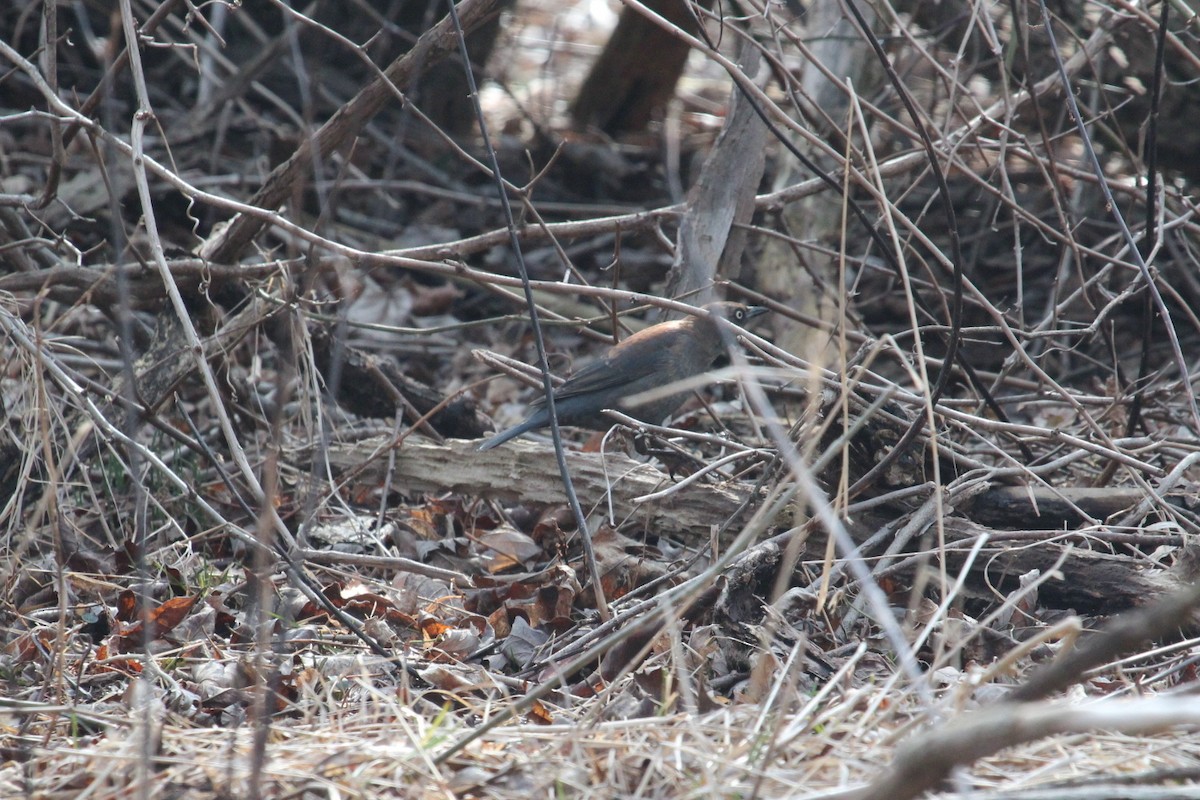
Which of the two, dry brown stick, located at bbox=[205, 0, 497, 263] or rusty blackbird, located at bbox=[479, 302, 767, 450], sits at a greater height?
dry brown stick, located at bbox=[205, 0, 497, 263]

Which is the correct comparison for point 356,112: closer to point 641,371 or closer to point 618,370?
point 618,370

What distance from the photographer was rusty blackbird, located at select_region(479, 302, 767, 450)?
187 inches

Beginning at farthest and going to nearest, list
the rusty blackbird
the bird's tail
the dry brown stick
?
the rusty blackbird → the bird's tail → the dry brown stick

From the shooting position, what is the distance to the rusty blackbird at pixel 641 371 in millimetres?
4746

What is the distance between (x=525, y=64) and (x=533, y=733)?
8915 mm

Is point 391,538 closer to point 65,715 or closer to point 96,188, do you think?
point 65,715

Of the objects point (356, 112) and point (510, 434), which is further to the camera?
point (510, 434)

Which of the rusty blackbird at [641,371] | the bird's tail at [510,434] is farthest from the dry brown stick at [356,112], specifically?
the rusty blackbird at [641,371]

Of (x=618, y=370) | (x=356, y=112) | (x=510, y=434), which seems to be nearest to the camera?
(x=356, y=112)

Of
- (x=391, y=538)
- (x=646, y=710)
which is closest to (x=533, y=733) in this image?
(x=646, y=710)

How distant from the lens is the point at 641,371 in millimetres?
4918

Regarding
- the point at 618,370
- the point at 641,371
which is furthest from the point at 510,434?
the point at 641,371

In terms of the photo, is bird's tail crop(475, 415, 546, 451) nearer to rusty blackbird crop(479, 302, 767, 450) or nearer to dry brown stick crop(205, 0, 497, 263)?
rusty blackbird crop(479, 302, 767, 450)

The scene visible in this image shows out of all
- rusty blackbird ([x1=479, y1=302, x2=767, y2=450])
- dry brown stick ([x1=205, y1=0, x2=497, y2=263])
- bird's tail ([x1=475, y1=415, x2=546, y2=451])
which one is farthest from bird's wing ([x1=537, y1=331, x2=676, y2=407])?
dry brown stick ([x1=205, y1=0, x2=497, y2=263])
